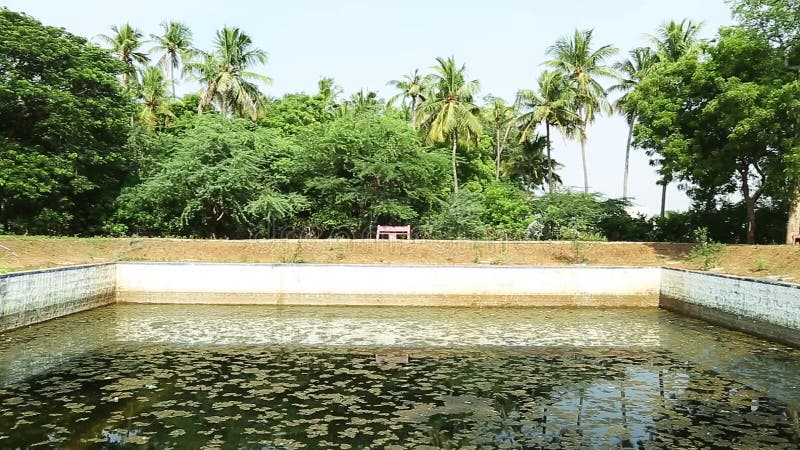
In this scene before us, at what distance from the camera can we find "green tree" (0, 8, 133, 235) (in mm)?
24328

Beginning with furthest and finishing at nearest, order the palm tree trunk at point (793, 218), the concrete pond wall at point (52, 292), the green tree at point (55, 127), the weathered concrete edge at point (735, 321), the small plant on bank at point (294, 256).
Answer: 1. the green tree at point (55, 127)
2. the small plant on bank at point (294, 256)
3. the palm tree trunk at point (793, 218)
4. the concrete pond wall at point (52, 292)
5. the weathered concrete edge at point (735, 321)

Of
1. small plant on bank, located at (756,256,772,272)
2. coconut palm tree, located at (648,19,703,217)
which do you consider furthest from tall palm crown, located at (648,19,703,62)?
small plant on bank, located at (756,256,772,272)

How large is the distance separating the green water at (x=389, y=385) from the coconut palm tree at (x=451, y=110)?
60.4 feet

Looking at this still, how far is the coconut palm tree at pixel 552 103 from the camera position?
36906 mm

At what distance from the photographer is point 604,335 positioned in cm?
Answer: 1594

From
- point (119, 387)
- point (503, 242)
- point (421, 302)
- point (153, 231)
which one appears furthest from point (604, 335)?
point (153, 231)

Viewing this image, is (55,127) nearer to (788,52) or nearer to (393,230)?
(393,230)

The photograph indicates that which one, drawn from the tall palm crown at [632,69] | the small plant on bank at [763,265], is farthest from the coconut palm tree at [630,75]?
the small plant on bank at [763,265]

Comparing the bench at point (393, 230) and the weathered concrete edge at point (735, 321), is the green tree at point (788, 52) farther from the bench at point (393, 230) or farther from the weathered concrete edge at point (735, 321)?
the bench at point (393, 230)

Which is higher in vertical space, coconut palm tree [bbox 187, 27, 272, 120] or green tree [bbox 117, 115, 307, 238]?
coconut palm tree [bbox 187, 27, 272, 120]

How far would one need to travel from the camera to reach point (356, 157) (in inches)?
1118

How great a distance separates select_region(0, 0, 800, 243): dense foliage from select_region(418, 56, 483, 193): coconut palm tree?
0.31 ft

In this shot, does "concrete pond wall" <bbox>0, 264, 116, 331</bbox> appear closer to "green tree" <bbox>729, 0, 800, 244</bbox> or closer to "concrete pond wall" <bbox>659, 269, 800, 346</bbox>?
"concrete pond wall" <bbox>659, 269, 800, 346</bbox>

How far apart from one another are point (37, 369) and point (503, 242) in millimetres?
18248
